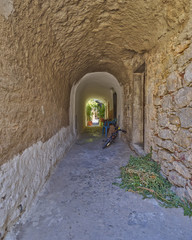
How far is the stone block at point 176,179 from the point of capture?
5.82 ft

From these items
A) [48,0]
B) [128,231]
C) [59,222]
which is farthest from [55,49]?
[128,231]

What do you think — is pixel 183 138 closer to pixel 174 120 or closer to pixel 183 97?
pixel 174 120

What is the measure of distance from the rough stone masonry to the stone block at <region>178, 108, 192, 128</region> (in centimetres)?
1

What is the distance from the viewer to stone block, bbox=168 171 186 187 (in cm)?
177

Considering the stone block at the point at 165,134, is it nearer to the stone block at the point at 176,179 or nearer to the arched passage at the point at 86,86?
the stone block at the point at 176,179

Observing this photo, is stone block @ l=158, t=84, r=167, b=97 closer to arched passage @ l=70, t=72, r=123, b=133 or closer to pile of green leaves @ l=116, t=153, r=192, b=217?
pile of green leaves @ l=116, t=153, r=192, b=217

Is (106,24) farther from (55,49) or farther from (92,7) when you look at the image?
(55,49)

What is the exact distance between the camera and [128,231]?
1.37 m

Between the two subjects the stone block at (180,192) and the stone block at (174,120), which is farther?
the stone block at (174,120)

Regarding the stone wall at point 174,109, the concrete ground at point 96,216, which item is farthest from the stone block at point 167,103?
the concrete ground at point 96,216

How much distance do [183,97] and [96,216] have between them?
69.1 inches

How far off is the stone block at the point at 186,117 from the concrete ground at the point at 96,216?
1.00 metres

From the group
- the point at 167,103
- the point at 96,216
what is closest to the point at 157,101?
the point at 167,103

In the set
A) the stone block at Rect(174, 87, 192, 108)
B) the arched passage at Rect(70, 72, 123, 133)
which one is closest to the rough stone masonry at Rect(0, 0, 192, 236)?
the stone block at Rect(174, 87, 192, 108)
